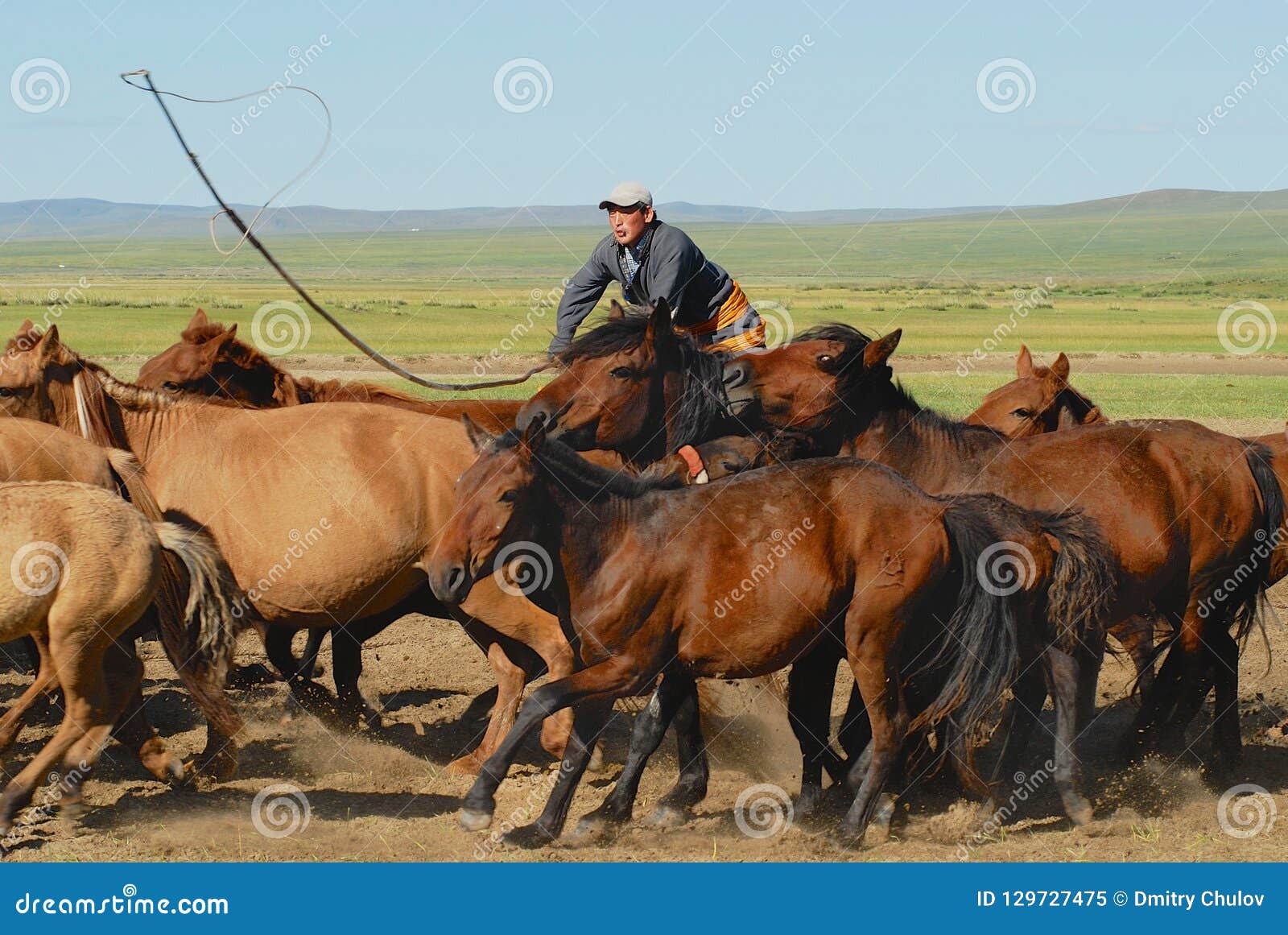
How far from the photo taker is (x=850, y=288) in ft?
273

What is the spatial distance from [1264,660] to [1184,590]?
243 cm

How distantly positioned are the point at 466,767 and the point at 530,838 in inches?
47.2

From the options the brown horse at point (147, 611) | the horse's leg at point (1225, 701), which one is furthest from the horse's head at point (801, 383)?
the brown horse at point (147, 611)

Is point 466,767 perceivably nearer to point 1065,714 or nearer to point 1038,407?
point 1065,714

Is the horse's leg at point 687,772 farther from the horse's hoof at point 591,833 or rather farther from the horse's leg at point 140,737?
the horse's leg at point 140,737

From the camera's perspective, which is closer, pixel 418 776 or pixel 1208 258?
pixel 418 776

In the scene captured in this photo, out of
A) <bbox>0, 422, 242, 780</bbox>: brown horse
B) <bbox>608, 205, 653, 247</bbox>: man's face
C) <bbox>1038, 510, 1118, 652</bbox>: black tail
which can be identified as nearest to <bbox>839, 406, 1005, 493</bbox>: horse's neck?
<bbox>1038, 510, 1118, 652</bbox>: black tail

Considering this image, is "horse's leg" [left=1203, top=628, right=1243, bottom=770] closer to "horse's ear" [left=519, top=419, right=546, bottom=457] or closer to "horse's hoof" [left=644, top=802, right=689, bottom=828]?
"horse's hoof" [left=644, top=802, right=689, bottom=828]

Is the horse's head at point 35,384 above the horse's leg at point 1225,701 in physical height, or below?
below

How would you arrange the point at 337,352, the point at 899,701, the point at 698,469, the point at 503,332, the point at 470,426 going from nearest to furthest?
1. the point at 470,426
2. the point at 899,701
3. the point at 698,469
4. the point at 337,352
5. the point at 503,332

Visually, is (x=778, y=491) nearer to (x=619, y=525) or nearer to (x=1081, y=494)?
(x=619, y=525)

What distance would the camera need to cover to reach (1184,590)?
6.54 metres

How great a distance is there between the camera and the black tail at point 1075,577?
584 centimetres

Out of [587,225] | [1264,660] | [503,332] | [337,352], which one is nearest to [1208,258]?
[587,225]
